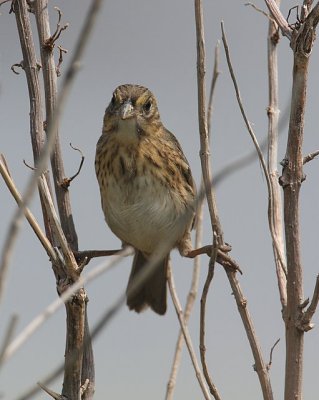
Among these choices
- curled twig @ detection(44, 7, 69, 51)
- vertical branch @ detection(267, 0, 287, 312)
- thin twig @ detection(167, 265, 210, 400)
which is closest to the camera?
thin twig @ detection(167, 265, 210, 400)

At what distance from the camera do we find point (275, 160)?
9.66 ft

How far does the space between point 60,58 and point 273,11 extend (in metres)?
0.88

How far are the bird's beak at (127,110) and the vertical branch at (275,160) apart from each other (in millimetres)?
1011

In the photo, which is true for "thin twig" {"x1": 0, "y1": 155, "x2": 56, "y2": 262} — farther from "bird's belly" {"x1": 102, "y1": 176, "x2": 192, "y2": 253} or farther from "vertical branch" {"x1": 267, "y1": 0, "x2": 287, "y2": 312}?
"bird's belly" {"x1": 102, "y1": 176, "x2": 192, "y2": 253}

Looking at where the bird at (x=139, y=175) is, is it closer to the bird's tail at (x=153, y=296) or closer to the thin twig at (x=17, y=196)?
the bird's tail at (x=153, y=296)

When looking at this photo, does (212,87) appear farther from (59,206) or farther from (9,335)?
(9,335)

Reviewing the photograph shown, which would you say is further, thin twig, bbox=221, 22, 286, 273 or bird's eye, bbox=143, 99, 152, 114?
bird's eye, bbox=143, 99, 152, 114

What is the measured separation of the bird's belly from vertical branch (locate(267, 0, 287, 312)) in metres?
1.03

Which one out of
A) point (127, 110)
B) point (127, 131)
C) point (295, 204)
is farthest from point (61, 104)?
point (127, 131)

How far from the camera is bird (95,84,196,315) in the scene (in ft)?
12.9

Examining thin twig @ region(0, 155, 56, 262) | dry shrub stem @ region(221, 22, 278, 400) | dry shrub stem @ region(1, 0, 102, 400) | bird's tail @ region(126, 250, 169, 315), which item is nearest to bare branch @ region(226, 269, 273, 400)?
dry shrub stem @ region(221, 22, 278, 400)

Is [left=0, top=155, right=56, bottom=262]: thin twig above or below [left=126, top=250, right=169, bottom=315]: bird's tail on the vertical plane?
below

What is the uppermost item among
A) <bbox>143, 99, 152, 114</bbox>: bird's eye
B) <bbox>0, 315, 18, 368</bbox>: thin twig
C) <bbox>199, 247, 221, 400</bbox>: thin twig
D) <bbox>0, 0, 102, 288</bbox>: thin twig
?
<bbox>143, 99, 152, 114</bbox>: bird's eye

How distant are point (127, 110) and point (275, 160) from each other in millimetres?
1139
